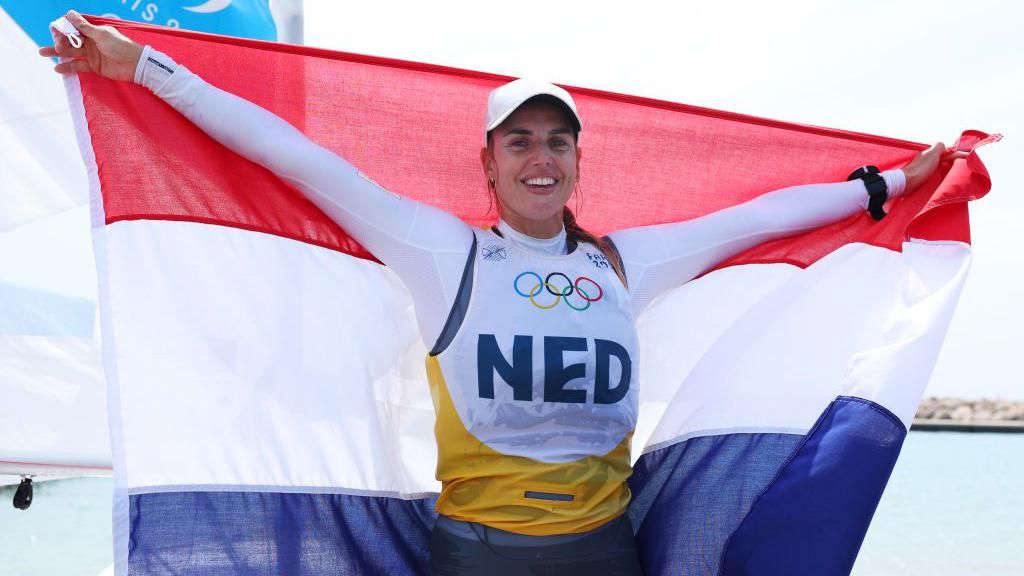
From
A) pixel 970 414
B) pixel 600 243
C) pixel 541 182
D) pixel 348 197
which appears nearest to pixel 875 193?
pixel 600 243

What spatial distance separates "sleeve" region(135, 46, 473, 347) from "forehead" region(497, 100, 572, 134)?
→ 0.89ft

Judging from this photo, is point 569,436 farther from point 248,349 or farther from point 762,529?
point 248,349

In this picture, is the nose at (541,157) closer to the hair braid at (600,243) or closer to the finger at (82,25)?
the hair braid at (600,243)

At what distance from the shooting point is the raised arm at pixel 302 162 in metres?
2.16

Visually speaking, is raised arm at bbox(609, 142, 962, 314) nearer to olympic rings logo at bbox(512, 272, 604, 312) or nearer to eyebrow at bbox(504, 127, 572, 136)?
olympic rings logo at bbox(512, 272, 604, 312)

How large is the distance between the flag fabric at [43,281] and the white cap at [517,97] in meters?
1.73

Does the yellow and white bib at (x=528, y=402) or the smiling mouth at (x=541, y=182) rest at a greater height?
the smiling mouth at (x=541, y=182)

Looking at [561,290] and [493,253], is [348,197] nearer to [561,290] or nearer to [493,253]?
[493,253]

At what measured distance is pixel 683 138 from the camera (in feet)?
9.38

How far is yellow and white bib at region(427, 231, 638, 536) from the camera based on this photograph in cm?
204

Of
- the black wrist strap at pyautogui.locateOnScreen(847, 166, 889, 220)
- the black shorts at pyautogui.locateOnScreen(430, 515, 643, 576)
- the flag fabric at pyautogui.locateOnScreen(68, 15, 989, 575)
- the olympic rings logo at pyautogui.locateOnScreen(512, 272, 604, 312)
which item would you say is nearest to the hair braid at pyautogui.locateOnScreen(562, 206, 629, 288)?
the olympic rings logo at pyautogui.locateOnScreen(512, 272, 604, 312)

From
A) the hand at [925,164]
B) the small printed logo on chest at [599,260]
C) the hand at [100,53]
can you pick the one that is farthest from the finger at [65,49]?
the hand at [925,164]

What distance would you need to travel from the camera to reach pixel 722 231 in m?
2.55

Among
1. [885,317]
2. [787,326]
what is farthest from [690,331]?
[885,317]
